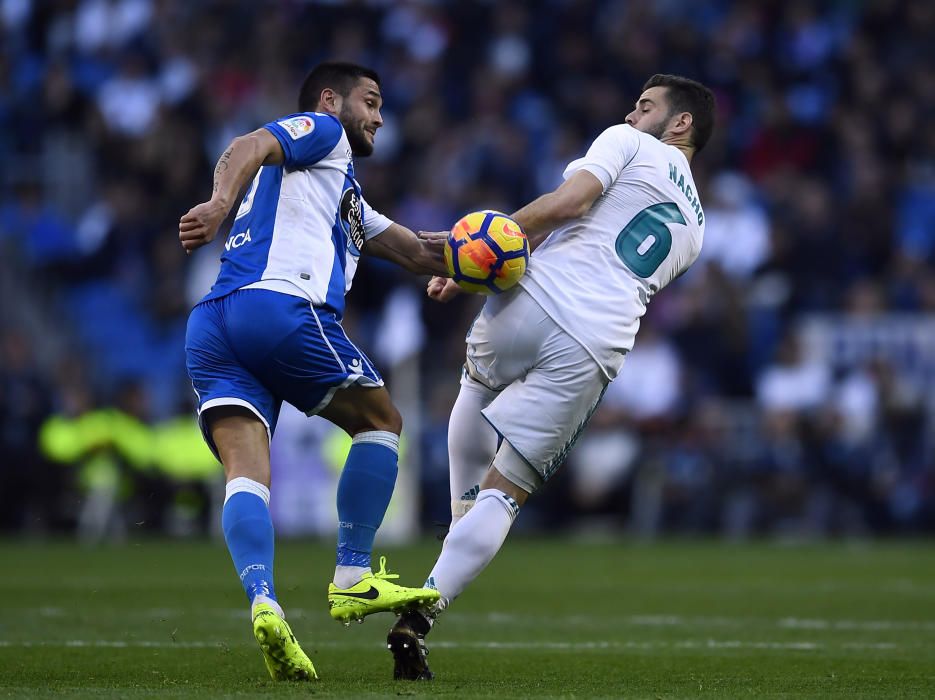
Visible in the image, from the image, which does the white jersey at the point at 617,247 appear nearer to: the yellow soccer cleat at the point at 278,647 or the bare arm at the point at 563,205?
the bare arm at the point at 563,205

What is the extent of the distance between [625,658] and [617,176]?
2029 millimetres

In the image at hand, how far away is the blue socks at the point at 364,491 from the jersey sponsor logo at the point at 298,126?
119cm

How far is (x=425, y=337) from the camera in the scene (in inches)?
659

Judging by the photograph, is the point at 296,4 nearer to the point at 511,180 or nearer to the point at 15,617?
the point at 511,180

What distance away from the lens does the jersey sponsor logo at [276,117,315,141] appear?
5.78m

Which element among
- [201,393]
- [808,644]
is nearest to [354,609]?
[201,393]

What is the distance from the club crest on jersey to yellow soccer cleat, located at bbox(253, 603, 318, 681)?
61.7 inches

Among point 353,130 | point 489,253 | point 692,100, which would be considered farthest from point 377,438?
point 692,100

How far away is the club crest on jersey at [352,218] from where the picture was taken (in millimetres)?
6082

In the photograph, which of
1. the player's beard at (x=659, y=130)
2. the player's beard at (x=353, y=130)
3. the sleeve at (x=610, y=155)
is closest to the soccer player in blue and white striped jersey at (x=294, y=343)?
the player's beard at (x=353, y=130)

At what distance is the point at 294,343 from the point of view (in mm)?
5738

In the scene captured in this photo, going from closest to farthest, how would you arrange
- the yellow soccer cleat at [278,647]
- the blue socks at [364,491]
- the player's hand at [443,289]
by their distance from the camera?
the yellow soccer cleat at [278,647] → the blue socks at [364,491] → the player's hand at [443,289]

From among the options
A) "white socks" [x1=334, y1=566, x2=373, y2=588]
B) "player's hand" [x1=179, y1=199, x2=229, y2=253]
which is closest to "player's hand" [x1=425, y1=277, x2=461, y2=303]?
"white socks" [x1=334, y1=566, x2=373, y2=588]

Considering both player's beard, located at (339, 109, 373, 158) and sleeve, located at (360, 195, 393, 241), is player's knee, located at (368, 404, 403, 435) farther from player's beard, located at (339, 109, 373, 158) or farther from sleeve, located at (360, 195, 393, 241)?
player's beard, located at (339, 109, 373, 158)
